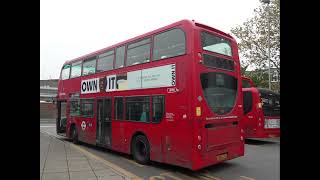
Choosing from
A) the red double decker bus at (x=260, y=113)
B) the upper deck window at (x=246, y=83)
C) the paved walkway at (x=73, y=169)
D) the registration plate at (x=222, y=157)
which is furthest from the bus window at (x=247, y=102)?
the paved walkway at (x=73, y=169)

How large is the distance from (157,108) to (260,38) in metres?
16.8

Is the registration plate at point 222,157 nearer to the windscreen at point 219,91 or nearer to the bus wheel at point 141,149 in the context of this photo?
the windscreen at point 219,91

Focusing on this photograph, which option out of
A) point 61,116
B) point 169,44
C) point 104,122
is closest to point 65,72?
point 61,116

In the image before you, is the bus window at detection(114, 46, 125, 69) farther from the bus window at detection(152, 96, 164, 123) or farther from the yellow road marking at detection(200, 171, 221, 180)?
the yellow road marking at detection(200, 171, 221, 180)

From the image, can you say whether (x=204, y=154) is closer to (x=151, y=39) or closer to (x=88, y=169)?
(x=88, y=169)

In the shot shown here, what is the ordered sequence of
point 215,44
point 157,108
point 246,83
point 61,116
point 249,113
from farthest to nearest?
point 61,116 → point 246,83 → point 249,113 → point 157,108 → point 215,44

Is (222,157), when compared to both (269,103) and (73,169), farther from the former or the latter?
(269,103)

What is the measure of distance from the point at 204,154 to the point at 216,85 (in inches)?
73.8

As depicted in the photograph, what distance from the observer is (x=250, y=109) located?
44.0 ft

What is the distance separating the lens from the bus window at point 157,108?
8.33 m

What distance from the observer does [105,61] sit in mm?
11375

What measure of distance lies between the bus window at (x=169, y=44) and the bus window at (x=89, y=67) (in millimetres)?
4202
